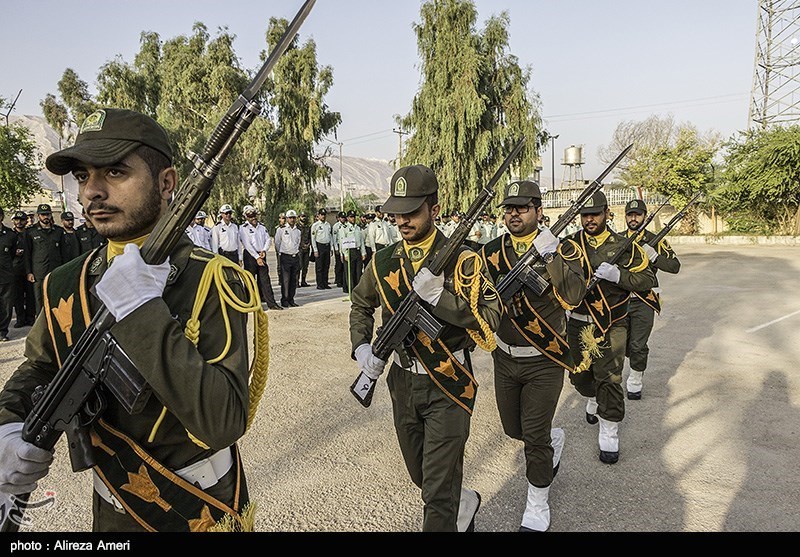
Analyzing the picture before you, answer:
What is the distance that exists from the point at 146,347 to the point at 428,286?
175cm

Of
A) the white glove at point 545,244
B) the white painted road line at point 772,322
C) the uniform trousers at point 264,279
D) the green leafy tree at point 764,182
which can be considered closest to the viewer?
the white glove at point 545,244

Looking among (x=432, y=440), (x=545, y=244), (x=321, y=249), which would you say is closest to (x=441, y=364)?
(x=432, y=440)

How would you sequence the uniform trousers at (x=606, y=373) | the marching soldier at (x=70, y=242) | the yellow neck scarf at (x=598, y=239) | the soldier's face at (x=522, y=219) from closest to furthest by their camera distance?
1. the soldier's face at (x=522, y=219)
2. the uniform trousers at (x=606, y=373)
3. the yellow neck scarf at (x=598, y=239)
4. the marching soldier at (x=70, y=242)

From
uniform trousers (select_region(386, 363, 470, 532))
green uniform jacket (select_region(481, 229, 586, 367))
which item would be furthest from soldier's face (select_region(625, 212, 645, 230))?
uniform trousers (select_region(386, 363, 470, 532))

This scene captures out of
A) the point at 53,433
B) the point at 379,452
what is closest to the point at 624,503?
the point at 379,452

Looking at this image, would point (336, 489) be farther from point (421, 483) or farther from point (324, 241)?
point (324, 241)

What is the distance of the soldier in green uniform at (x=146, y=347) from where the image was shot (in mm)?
1381

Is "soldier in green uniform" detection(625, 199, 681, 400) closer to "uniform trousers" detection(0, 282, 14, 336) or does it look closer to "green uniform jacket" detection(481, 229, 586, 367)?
"green uniform jacket" detection(481, 229, 586, 367)

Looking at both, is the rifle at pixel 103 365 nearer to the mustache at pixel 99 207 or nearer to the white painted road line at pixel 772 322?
the mustache at pixel 99 207

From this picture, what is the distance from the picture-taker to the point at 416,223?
10.4 feet

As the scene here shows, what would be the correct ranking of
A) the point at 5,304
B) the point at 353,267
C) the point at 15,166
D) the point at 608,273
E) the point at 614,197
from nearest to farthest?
1. the point at 608,273
2. the point at 5,304
3. the point at 353,267
4. the point at 15,166
5. the point at 614,197

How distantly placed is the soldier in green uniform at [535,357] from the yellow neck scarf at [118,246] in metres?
2.61

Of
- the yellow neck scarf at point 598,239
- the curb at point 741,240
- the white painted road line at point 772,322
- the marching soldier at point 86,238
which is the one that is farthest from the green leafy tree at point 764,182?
the marching soldier at point 86,238

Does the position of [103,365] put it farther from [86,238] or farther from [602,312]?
[86,238]
